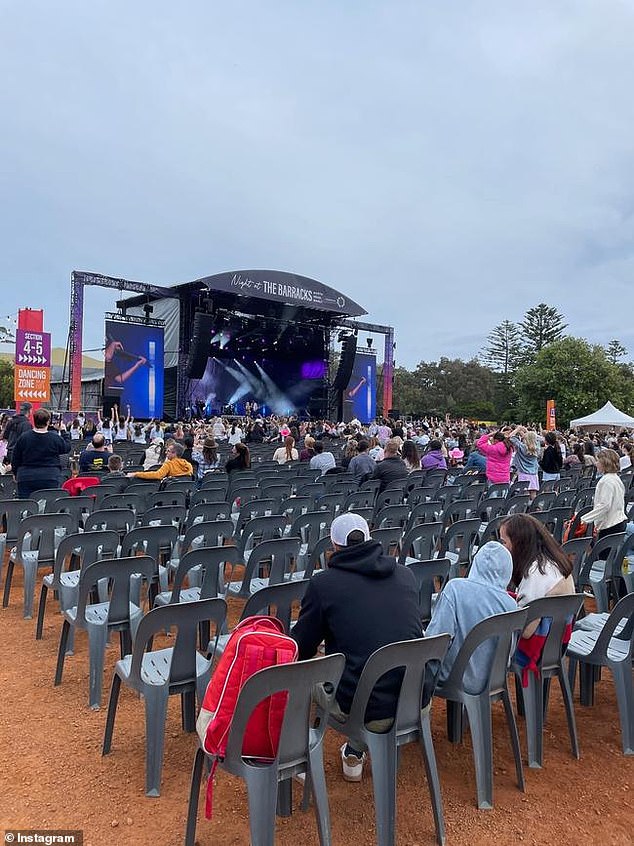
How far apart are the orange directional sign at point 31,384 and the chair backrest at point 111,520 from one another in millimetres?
7384

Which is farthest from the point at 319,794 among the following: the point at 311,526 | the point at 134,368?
the point at 134,368

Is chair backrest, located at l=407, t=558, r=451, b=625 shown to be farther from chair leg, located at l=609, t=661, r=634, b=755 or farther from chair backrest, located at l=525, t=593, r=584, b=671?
chair leg, located at l=609, t=661, r=634, b=755

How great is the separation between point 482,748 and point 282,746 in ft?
2.95

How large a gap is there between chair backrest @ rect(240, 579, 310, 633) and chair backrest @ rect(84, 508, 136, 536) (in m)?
2.23

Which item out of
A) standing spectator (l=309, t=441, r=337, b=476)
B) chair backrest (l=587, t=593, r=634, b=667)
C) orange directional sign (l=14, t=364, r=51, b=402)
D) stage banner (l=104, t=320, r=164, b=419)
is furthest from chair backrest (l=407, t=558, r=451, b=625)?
stage banner (l=104, t=320, r=164, b=419)

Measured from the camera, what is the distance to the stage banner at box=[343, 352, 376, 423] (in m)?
28.8

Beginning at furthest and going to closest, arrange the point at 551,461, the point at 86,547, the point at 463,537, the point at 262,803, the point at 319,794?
the point at 551,461, the point at 463,537, the point at 86,547, the point at 319,794, the point at 262,803

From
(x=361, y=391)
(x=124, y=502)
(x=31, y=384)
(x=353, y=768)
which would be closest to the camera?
(x=353, y=768)

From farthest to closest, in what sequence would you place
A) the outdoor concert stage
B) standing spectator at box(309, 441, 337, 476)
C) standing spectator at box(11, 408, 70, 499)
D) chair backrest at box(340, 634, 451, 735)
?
the outdoor concert stage → standing spectator at box(309, 441, 337, 476) → standing spectator at box(11, 408, 70, 499) → chair backrest at box(340, 634, 451, 735)

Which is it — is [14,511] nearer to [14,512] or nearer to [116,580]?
[14,512]

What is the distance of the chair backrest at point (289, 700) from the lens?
175 cm

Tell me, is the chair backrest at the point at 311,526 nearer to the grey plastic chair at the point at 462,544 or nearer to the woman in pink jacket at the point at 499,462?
the grey plastic chair at the point at 462,544

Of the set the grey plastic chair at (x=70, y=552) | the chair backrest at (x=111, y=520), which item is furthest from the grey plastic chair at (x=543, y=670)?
the chair backrest at (x=111, y=520)

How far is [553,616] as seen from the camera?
2553 mm
